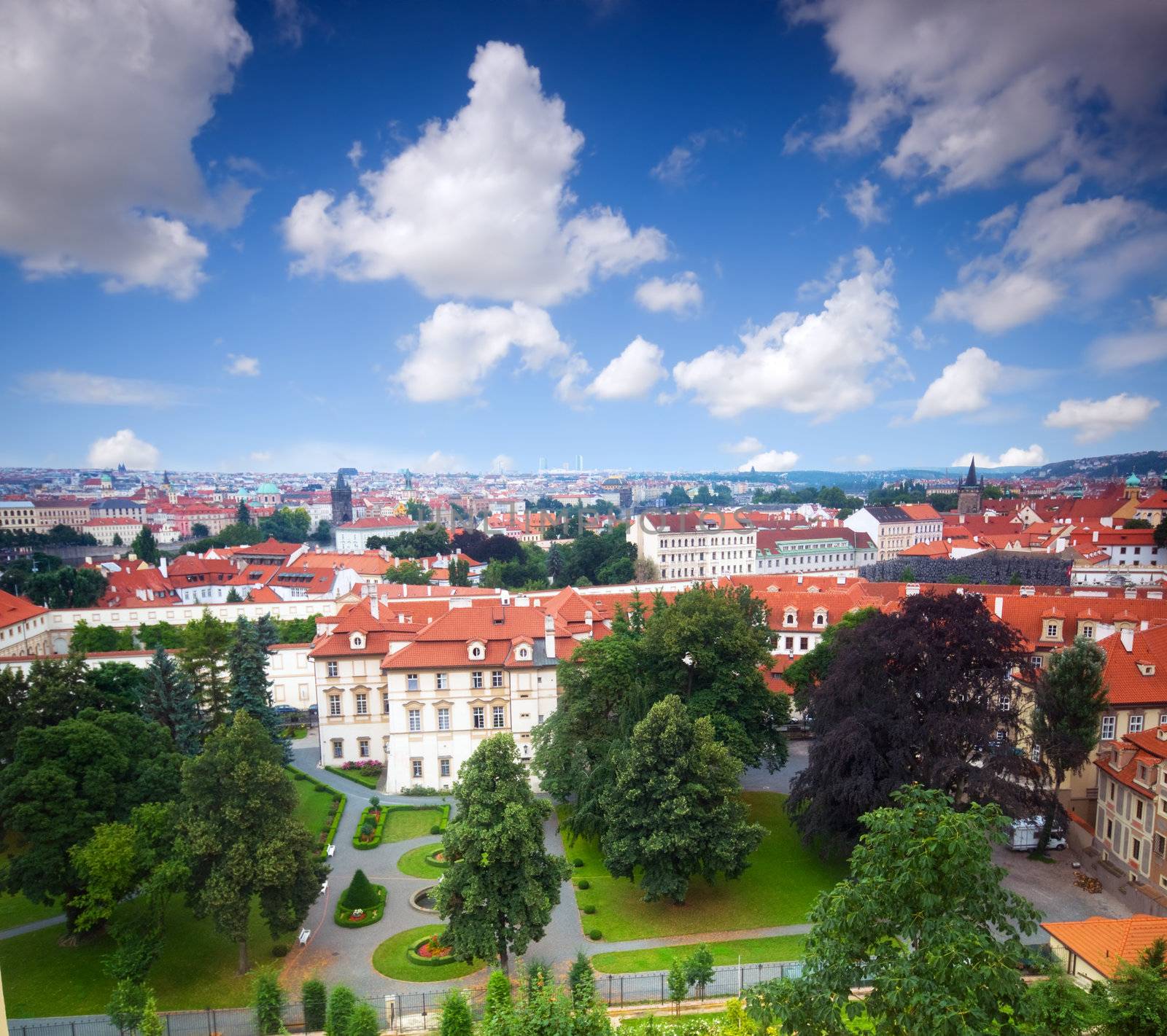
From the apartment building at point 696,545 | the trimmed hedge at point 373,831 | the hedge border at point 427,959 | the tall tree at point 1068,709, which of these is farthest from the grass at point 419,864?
the apartment building at point 696,545

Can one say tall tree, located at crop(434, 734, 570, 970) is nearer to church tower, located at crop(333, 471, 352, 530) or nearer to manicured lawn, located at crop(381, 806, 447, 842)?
manicured lawn, located at crop(381, 806, 447, 842)

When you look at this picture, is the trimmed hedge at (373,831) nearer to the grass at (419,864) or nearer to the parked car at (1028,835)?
the grass at (419,864)

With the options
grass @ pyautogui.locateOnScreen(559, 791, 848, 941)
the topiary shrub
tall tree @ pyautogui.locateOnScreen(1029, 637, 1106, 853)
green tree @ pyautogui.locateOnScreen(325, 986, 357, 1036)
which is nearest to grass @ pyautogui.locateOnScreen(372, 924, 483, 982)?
the topiary shrub

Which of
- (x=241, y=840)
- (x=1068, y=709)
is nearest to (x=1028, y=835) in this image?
(x=1068, y=709)

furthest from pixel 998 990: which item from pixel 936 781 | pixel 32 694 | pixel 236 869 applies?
pixel 32 694

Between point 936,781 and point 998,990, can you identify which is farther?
point 936,781

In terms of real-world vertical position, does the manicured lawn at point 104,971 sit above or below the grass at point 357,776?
below

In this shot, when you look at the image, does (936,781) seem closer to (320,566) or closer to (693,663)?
(693,663)
